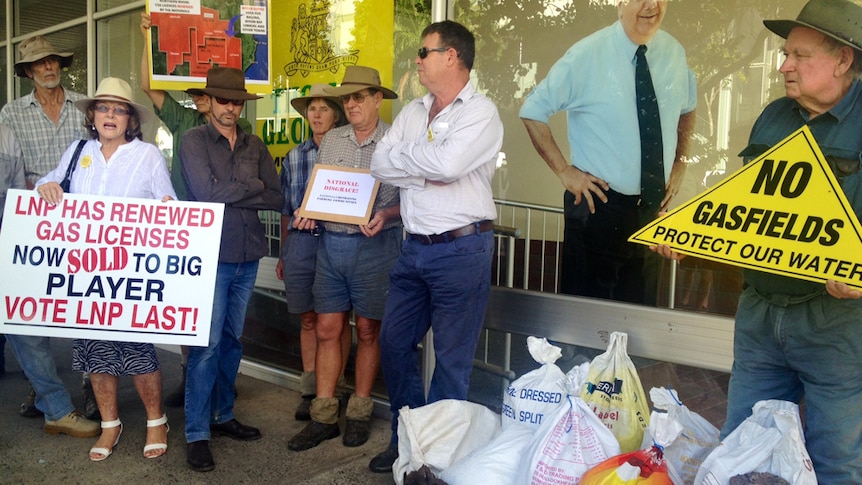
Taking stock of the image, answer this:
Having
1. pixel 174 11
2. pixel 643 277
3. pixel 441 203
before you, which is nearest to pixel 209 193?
pixel 441 203

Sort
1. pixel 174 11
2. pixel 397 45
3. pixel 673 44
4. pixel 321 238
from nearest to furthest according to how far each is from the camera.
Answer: pixel 673 44, pixel 321 238, pixel 397 45, pixel 174 11

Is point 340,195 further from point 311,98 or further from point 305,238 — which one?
point 311,98

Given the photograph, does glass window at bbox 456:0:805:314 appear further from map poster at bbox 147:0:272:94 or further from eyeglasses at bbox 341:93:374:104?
map poster at bbox 147:0:272:94

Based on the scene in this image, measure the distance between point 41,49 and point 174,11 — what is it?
0.87 metres

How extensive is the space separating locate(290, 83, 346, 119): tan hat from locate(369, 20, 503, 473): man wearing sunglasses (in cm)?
107

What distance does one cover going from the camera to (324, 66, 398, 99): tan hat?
13.9ft

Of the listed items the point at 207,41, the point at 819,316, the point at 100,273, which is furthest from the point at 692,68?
the point at 207,41

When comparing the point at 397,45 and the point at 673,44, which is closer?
the point at 673,44

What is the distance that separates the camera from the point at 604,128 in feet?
12.9

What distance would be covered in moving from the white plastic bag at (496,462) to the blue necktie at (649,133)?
54.7 inches

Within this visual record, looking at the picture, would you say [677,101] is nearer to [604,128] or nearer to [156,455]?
[604,128]

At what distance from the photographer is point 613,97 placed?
3885 mm

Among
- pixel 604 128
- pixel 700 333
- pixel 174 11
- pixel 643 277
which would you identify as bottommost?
pixel 700 333

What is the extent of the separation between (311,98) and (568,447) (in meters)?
2.79
